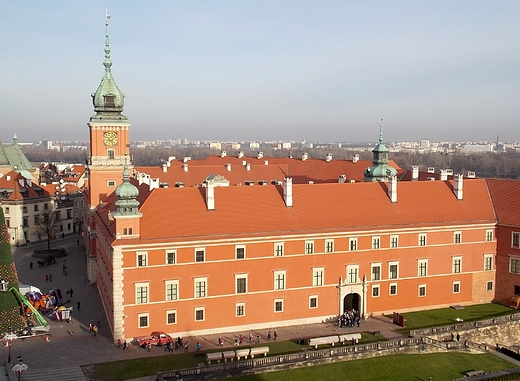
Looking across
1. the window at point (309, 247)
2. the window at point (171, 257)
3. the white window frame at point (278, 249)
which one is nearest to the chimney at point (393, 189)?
the window at point (309, 247)

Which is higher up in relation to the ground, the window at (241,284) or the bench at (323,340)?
the window at (241,284)

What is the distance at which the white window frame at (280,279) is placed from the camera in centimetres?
4094

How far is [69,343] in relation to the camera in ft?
122

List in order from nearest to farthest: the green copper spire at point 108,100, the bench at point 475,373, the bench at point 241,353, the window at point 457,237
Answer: the bench at point 241,353 → the bench at point 475,373 → the window at point 457,237 → the green copper spire at point 108,100

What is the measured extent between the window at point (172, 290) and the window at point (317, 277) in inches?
404

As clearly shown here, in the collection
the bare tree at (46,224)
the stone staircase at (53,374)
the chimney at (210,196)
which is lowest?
the stone staircase at (53,374)

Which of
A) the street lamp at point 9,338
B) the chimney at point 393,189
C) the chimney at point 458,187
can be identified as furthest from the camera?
the chimney at point 458,187

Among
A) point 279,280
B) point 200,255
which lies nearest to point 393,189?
point 279,280

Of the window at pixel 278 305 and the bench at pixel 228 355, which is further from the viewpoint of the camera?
the window at pixel 278 305

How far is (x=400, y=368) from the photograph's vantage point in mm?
35062

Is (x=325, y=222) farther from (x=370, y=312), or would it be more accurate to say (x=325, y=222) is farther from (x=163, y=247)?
(x=163, y=247)

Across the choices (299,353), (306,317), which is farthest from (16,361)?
(306,317)

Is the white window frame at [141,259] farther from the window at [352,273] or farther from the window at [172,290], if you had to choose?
the window at [352,273]

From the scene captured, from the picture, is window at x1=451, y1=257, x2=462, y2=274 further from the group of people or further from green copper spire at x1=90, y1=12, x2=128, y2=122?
green copper spire at x1=90, y1=12, x2=128, y2=122
